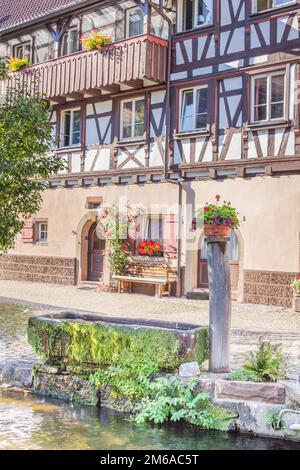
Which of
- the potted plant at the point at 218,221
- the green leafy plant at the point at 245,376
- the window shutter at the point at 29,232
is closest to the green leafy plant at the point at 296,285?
the potted plant at the point at 218,221

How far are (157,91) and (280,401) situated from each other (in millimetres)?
12204

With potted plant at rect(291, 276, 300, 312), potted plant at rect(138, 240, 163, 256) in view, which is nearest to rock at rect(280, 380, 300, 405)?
potted plant at rect(291, 276, 300, 312)

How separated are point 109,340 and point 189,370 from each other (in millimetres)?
1024

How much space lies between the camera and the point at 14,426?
573 centimetres

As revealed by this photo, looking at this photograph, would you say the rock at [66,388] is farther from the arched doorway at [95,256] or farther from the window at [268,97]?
the arched doorway at [95,256]

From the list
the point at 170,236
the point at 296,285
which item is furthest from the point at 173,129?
the point at 296,285

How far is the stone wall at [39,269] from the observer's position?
18781mm

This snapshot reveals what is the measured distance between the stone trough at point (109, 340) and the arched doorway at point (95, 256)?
36.5 feet

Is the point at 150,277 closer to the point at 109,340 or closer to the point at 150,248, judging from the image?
the point at 150,248

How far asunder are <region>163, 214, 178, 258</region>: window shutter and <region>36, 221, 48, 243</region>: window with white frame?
5.14m

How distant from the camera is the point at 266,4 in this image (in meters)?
14.5

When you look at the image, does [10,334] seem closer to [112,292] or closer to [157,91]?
[112,292]
